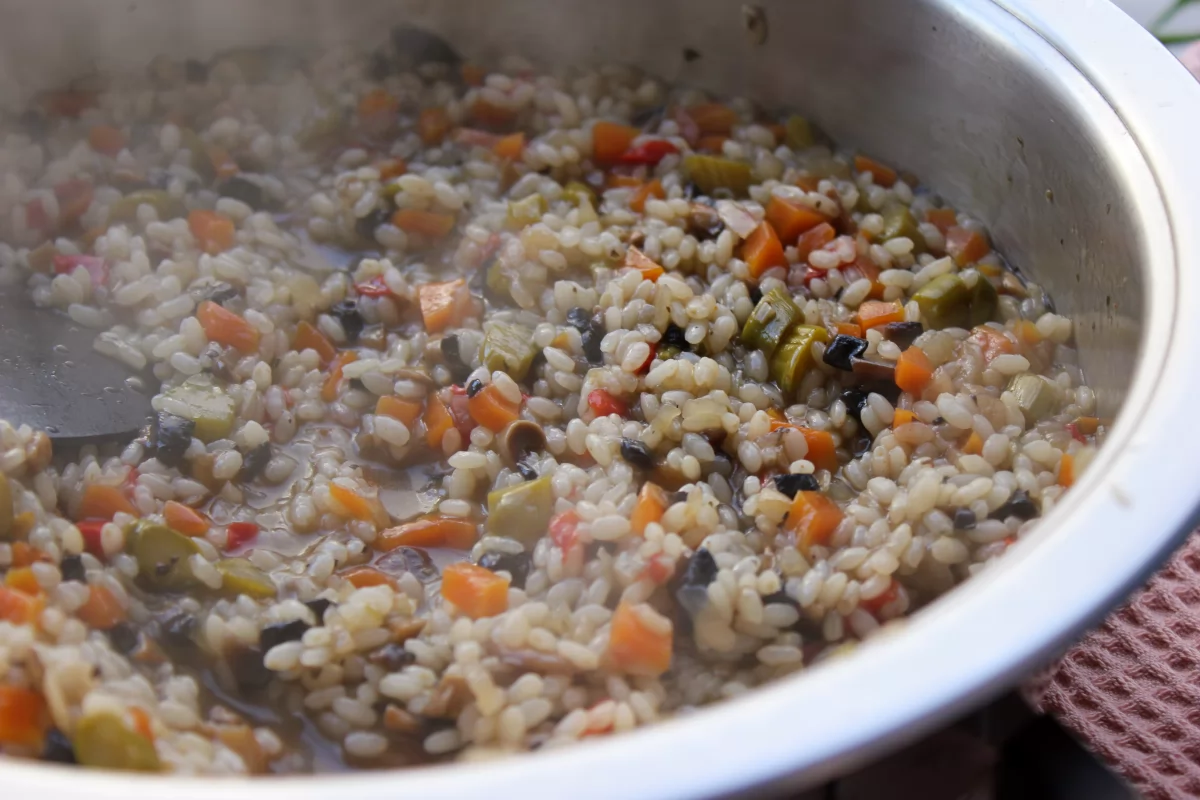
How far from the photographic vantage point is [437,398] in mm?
2092

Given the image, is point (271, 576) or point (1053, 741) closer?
point (1053, 741)

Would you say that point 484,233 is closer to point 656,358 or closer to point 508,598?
point 656,358

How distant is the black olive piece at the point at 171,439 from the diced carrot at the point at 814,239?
126cm

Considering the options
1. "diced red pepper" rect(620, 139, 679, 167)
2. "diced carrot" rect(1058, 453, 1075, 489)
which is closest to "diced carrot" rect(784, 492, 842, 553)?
"diced carrot" rect(1058, 453, 1075, 489)

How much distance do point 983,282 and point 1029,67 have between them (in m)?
0.40

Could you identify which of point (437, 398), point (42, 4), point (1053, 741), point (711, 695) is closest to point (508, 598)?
point (711, 695)

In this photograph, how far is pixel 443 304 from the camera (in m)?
2.25

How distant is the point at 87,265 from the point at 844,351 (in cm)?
152

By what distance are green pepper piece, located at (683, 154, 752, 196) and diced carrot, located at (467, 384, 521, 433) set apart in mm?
768

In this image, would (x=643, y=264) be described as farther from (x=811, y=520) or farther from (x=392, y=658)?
(x=392, y=658)

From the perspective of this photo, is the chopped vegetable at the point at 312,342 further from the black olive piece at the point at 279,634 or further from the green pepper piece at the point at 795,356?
the green pepper piece at the point at 795,356

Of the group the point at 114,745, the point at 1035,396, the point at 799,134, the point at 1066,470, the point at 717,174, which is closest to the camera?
the point at 114,745

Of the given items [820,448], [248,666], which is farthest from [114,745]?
[820,448]

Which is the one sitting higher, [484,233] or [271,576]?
[484,233]
